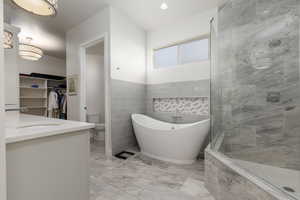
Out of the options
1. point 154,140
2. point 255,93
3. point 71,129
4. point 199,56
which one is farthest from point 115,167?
point 199,56

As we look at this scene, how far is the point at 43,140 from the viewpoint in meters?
0.81

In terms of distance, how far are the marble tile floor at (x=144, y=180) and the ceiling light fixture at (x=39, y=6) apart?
1.92 meters

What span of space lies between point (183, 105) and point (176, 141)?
977mm

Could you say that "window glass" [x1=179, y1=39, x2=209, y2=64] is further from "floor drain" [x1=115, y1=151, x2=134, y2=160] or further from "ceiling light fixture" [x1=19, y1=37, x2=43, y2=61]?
"ceiling light fixture" [x1=19, y1=37, x2=43, y2=61]

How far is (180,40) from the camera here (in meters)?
2.81

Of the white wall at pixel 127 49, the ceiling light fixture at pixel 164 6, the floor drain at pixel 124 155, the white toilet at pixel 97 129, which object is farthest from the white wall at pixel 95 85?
the ceiling light fixture at pixel 164 6

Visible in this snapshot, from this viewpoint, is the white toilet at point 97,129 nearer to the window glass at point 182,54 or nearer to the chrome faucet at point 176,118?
the chrome faucet at point 176,118

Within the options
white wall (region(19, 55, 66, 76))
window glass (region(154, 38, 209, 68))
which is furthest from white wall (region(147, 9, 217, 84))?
white wall (region(19, 55, 66, 76))

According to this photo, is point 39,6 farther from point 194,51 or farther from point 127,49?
point 194,51

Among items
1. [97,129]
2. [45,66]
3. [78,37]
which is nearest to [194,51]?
[78,37]

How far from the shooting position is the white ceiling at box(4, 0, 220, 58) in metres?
2.28

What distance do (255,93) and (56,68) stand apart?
641 cm

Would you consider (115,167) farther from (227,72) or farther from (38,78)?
(38,78)

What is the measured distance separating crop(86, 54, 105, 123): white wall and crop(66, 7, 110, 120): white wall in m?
0.69
